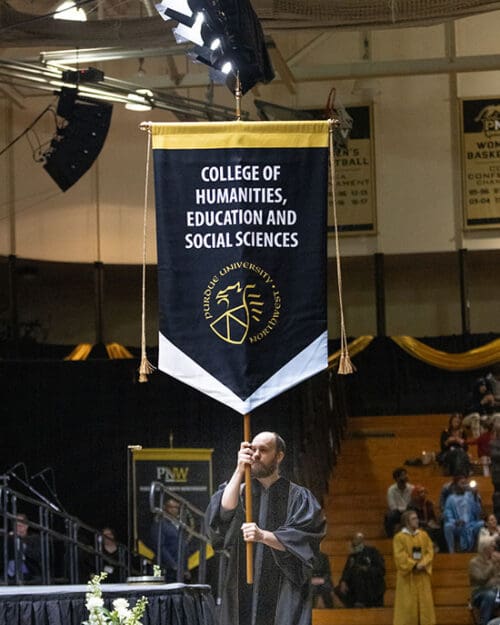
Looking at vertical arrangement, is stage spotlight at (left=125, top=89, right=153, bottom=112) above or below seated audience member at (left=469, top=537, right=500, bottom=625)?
above

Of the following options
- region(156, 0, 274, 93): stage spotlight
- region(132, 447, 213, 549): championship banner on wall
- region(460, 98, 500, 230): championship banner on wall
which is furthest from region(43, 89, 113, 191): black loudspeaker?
region(156, 0, 274, 93): stage spotlight

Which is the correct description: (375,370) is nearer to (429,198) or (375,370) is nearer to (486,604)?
(429,198)

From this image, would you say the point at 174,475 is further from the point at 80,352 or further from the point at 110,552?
the point at 80,352

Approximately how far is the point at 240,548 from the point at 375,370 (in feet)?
54.4

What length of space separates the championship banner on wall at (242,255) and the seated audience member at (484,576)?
9.37 meters

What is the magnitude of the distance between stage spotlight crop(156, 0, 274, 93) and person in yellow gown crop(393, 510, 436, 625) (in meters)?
9.66

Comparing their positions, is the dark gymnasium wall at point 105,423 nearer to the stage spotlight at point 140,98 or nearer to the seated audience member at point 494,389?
the stage spotlight at point 140,98

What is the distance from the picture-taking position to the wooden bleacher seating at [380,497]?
17.2 metres

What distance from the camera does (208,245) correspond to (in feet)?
23.8

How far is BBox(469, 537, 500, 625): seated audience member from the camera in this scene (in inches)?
624

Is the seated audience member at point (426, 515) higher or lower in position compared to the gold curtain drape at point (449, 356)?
lower

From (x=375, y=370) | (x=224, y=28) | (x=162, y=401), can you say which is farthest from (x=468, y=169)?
(x=224, y=28)

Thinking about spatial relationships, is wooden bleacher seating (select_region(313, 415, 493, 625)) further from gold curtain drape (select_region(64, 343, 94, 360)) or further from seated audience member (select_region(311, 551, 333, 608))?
gold curtain drape (select_region(64, 343, 94, 360))

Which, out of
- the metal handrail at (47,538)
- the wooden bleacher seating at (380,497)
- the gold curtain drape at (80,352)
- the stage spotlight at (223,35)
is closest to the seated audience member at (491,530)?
the wooden bleacher seating at (380,497)
